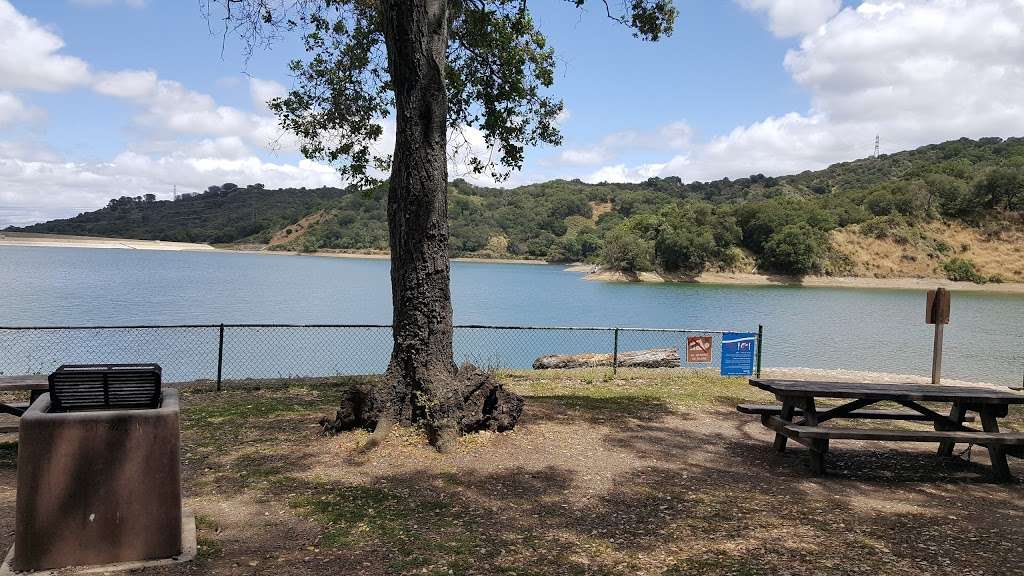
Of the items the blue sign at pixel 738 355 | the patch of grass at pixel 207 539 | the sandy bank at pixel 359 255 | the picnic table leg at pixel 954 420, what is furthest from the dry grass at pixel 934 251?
the patch of grass at pixel 207 539

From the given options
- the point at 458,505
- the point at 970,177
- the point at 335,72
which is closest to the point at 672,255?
the point at 970,177

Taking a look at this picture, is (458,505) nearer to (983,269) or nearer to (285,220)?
(983,269)

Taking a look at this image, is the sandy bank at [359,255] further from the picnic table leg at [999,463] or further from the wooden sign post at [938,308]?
the picnic table leg at [999,463]

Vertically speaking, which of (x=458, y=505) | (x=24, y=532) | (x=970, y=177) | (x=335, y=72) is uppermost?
(x=970, y=177)

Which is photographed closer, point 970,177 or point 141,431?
point 141,431

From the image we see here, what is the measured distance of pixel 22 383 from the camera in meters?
6.25

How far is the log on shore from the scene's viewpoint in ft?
54.2

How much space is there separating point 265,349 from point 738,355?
15.8 meters

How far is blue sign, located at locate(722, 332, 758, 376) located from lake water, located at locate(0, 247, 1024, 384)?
7888 mm

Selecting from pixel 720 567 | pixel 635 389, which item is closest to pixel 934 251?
pixel 635 389

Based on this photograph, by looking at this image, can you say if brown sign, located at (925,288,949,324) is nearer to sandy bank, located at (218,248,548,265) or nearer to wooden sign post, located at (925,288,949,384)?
wooden sign post, located at (925,288,949,384)

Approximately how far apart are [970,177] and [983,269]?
2340 cm

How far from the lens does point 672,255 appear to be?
8225cm

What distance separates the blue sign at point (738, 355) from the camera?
44.1 ft
